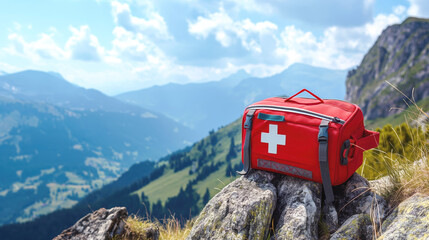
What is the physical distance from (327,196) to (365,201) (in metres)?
0.66

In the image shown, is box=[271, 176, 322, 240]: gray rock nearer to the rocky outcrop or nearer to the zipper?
the rocky outcrop

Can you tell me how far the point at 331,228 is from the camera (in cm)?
458

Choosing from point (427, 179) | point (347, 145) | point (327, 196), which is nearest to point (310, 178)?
point (327, 196)

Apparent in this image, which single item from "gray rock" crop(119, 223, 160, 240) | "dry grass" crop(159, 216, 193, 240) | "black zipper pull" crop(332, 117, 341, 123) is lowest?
"dry grass" crop(159, 216, 193, 240)

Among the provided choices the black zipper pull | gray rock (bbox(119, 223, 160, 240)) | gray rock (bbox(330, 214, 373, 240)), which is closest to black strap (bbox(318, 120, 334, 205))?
the black zipper pull

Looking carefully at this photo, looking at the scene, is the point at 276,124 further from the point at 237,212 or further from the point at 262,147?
the point at 237,212

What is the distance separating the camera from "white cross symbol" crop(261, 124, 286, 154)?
198 inches

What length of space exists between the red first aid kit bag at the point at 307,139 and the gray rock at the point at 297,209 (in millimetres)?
208

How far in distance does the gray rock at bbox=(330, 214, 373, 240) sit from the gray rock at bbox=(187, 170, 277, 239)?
3.34ft

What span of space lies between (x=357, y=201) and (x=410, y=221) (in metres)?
1.20

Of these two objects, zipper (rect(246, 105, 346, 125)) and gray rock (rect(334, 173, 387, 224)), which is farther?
zipper (rect(246, 105, 346, 125))

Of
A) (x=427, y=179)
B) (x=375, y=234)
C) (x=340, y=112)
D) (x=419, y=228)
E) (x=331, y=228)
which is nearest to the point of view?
(x=419, y=228)

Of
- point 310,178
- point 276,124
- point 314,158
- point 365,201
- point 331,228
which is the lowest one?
point 331,228

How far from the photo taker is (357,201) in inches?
192
